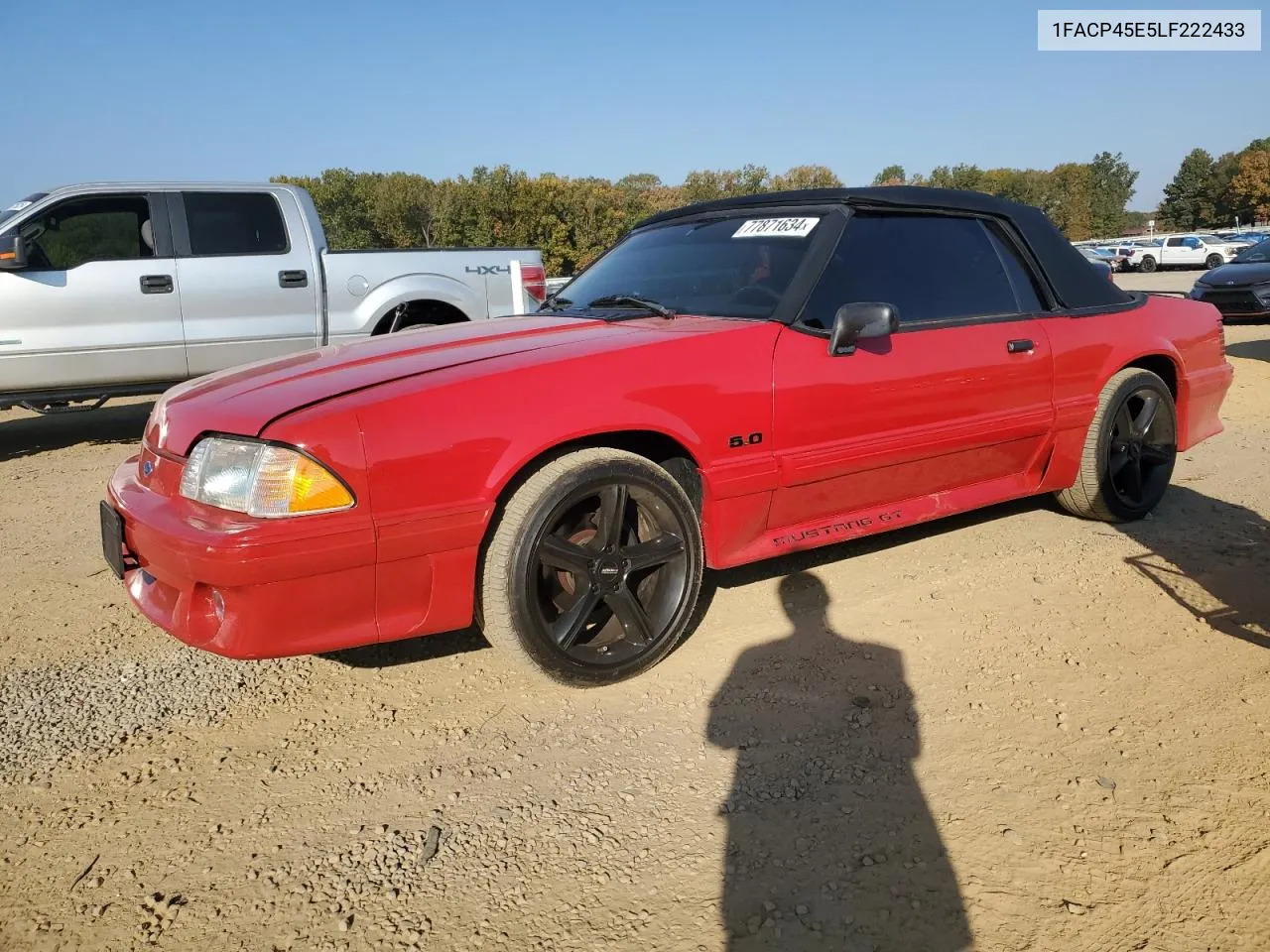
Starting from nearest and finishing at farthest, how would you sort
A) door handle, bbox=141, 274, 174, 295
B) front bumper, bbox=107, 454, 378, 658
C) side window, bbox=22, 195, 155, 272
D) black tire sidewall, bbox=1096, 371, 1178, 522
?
1. front bumper, bbox=107, 454, 378, 658
2. black tire sidewall, bbox=1096, 371, 1178, 522
3. side window, bbox=22, 195, 155, 272
4. door handle, bbox=141, 274, 174, 295

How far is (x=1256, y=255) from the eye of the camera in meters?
14.3

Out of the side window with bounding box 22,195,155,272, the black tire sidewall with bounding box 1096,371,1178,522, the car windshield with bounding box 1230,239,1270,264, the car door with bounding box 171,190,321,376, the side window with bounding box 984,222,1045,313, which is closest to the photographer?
the side window with bounding box 984,222,1045,313

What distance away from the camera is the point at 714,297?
11.0 feet

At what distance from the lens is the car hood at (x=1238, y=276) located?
12.8 metres

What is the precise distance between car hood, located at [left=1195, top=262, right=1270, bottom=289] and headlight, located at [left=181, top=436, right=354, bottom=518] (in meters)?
14.5

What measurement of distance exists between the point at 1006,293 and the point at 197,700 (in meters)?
3.42

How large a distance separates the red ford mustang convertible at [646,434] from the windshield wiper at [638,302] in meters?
0.02

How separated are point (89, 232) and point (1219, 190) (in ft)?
256

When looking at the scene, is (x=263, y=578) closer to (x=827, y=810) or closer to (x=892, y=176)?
(x=827, y=810)

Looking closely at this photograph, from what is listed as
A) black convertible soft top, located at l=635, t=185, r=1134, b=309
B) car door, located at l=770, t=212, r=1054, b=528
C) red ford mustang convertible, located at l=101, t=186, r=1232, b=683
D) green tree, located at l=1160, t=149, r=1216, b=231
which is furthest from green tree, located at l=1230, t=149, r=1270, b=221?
car door, located at l=770, t=212, r=1054, b=528

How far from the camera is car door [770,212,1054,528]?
120 inches

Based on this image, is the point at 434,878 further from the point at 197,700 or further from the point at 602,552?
the point at 197,700

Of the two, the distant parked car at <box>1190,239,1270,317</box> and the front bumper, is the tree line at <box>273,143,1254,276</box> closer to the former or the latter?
the distant parked car at <box>1190,239,1270,317</box>

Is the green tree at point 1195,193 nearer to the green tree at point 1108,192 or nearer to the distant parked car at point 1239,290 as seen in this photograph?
the green tree at point 1108,192
